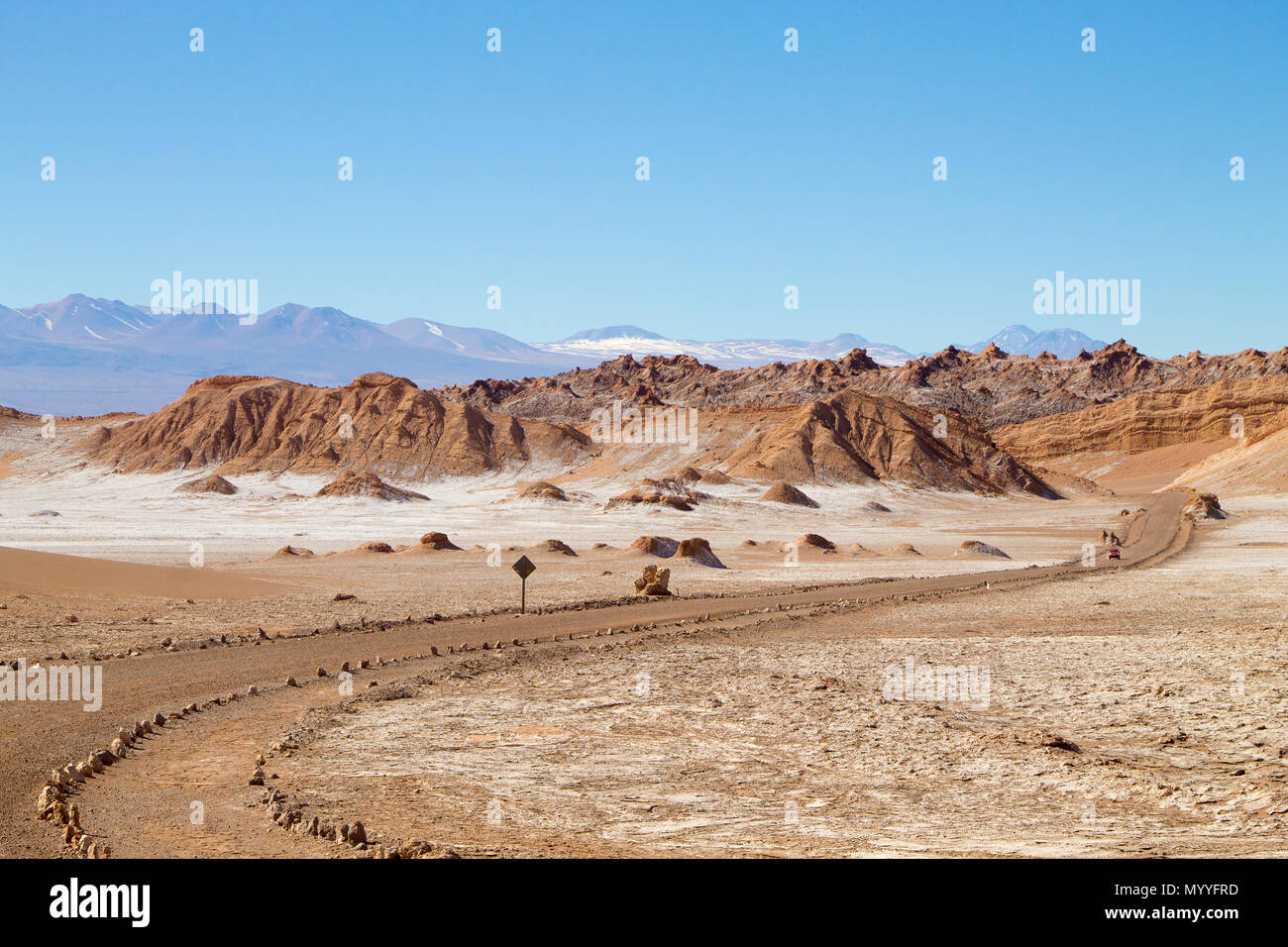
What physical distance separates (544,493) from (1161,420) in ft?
309

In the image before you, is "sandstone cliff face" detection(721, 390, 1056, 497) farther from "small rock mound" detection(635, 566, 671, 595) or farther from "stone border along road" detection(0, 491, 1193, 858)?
"small rock mound" detection(635, 566, 671, 595)

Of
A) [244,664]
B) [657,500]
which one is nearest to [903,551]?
[657,500]

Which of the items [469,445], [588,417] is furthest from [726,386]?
[469,445]

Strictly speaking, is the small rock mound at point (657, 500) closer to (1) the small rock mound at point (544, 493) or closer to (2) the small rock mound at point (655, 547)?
(1) the small rock mound at point (544, 493)

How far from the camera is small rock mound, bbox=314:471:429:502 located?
300 feet

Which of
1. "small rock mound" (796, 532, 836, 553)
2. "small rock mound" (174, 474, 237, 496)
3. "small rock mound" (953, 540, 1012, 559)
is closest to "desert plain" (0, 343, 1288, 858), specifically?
"small rock mound" (953, 540, 1012, 559)

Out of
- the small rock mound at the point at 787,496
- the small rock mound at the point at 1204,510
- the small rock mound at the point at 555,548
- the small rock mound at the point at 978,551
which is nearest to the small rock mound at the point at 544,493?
the small rock mound at the point at 787,496

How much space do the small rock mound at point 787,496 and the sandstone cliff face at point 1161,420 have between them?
237ft

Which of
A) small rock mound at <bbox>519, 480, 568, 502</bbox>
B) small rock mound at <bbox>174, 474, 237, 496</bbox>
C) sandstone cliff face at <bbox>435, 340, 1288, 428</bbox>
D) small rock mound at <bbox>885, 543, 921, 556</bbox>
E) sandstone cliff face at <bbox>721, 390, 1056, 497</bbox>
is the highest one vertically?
sandstone cliff face at <bbox>435, 340, 1288, 428</bbox>

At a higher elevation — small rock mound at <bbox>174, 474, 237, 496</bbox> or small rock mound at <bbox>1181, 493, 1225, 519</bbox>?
small rock mound at <bbox>174, 474, 237, 496</bbox>

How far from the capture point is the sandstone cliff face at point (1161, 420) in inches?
5630

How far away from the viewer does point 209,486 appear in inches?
3895

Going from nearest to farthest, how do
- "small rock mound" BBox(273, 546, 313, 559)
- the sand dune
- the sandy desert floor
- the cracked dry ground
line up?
the cracked dry ground
the sandy desert floor
the sand dune
"small rock mound" BBox(273, 546, 313, 559)

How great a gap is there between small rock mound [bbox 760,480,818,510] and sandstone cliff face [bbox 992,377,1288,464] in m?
72.1
